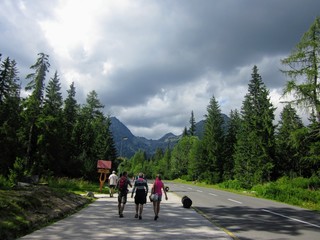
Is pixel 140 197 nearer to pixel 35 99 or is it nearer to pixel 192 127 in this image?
pixel 35 99

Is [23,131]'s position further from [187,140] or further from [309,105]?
[187,140]

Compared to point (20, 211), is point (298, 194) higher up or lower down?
higher up

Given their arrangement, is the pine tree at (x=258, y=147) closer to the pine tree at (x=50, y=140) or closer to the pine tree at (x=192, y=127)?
the pine tree at (x=50, y=140)

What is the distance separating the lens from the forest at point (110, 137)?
998 inches

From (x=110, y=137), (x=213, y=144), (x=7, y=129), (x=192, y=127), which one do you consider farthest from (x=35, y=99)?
(x=192, y=127)

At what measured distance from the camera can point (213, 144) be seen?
63844mm

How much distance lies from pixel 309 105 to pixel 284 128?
3815cm

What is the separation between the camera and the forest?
25344mm

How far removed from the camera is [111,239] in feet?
28.0

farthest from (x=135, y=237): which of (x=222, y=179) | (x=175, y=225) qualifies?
(x=222, y=179)

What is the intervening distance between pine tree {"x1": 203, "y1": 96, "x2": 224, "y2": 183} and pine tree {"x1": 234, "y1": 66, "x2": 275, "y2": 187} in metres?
9.61

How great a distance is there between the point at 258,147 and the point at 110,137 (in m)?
30.0

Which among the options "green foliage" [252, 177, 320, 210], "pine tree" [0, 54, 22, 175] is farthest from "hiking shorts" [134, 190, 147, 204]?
"pine tree" [0, 54, 22, 175]

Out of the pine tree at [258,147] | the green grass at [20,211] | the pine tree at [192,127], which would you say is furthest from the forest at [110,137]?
the pine tree at [192,127]
